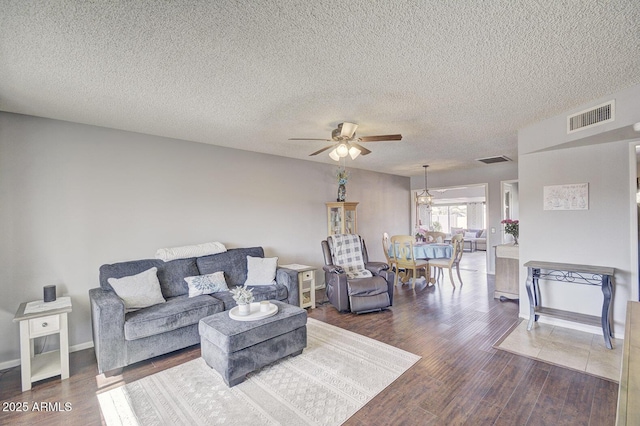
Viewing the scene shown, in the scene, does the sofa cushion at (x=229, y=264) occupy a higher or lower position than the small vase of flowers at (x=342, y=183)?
lower

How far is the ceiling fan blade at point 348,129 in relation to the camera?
3221 millimetres

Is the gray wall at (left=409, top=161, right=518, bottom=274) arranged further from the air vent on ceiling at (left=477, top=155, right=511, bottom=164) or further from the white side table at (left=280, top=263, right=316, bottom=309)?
the white side table at (left=280, top=263, right=316, bottom=309)

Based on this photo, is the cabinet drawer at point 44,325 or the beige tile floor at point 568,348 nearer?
the cabinet drawer at point 44,325

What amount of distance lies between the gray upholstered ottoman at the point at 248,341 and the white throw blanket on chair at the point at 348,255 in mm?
1841

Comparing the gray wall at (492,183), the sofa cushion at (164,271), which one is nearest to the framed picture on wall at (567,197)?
the gray wall at (492,183)

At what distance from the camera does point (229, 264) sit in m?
4.09

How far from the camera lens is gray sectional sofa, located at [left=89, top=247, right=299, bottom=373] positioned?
→ 2.70 metres

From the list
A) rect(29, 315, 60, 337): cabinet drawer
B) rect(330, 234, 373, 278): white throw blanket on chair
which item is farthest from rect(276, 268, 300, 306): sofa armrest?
rect(29, 315, 60, 337): cabinet drawer

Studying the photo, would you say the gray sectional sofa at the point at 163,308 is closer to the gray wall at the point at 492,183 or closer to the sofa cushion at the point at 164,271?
the sofa cushion at the point at 164,271

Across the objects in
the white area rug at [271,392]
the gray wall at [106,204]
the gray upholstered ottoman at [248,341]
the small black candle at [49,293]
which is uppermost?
the gray wall at [106,204]

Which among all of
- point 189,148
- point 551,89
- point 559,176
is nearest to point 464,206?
point 559,176

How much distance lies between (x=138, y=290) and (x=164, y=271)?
450 mm

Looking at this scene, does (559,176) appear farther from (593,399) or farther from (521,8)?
(521,8)

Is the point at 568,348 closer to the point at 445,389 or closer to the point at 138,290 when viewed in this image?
the point at 445,389
